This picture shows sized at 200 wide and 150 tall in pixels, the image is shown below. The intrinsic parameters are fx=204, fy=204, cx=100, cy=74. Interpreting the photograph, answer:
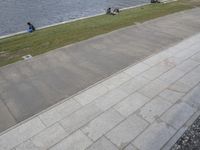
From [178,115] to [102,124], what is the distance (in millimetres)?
2537

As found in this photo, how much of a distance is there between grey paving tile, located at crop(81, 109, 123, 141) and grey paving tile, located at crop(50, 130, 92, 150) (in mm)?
190

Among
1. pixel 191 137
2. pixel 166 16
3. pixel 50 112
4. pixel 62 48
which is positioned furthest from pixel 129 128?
pixel 166 16

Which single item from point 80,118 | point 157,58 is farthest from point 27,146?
point 157,58

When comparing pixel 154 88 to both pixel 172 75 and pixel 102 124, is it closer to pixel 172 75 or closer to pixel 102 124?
pixel 172 75

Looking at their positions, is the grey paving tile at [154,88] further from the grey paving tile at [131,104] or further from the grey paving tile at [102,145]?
the grey paving tile at [102,145]

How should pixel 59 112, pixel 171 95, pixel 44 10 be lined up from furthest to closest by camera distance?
1. pixel 44 10
2. pixel 171 95
3. pixel 59 112

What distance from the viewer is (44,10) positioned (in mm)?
27062

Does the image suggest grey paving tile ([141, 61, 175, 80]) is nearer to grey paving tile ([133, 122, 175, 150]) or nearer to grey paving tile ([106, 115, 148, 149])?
grey paving tile ([106, 115, 148, 149])

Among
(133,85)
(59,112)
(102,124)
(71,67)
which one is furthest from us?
(71,67)

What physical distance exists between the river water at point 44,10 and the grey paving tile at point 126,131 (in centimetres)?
1759

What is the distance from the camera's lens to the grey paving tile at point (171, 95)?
24.4ft

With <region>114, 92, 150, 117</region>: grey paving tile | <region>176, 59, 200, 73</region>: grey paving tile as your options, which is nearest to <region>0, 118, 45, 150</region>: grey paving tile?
<region>114, 92, 150, 117</region>: grey paving tile

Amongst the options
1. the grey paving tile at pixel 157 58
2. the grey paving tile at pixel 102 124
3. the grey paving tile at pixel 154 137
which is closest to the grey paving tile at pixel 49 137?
the grey paving tile at pixel 102 124

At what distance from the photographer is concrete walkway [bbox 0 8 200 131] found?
291 inches
